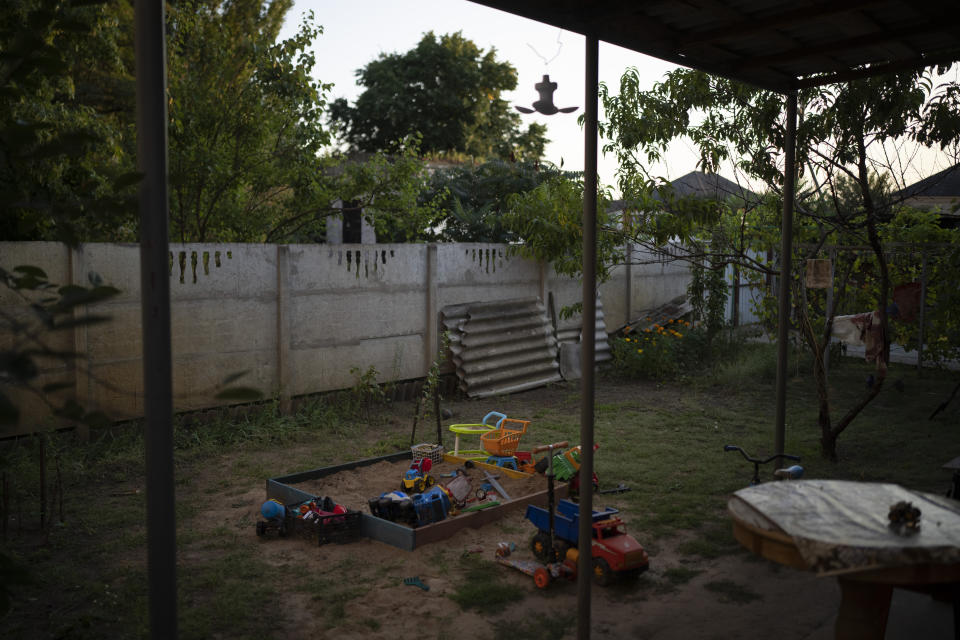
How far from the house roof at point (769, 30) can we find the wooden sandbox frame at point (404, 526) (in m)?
3.41

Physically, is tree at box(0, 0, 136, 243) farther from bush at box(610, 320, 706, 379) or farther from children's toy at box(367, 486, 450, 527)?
bush at box(610, 320, 706, 379)

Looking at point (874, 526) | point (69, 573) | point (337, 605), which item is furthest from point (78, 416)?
point (69, 573)

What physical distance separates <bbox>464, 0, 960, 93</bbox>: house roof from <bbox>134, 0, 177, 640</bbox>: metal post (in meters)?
1.58

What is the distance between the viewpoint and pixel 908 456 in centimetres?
746

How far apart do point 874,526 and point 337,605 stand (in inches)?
116

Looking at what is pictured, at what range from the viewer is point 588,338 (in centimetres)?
360

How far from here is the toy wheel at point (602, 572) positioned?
4.75 meters

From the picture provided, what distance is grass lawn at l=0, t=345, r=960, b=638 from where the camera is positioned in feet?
14.4

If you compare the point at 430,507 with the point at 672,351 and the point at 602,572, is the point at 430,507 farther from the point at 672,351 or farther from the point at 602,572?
the point at 672,351

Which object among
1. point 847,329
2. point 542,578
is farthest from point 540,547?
point 847,329

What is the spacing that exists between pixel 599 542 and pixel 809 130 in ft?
14.8

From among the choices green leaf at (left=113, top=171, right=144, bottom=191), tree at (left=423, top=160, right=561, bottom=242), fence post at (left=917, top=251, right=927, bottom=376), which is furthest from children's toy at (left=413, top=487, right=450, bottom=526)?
tree at (left=423, top=160, right=561, bottom=242)

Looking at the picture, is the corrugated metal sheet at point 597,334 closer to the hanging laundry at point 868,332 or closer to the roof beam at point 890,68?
the hanging laundry at point 868,332

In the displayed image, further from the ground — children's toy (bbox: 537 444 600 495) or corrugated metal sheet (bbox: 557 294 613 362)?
corrugated metal sheet (bbox: 557 294 613 362)
